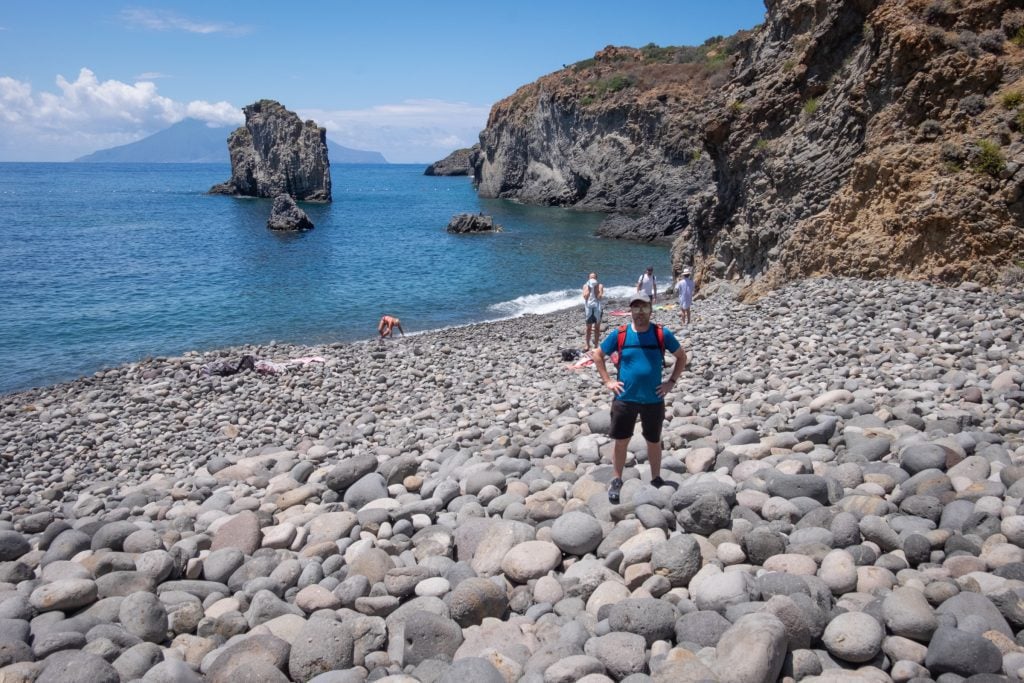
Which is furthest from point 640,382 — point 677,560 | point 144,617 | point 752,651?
point 144,617

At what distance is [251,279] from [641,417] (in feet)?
105

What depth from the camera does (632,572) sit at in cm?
502

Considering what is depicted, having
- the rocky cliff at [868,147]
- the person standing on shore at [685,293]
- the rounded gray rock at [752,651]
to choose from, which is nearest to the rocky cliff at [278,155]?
the rocky cliff at [868,147]

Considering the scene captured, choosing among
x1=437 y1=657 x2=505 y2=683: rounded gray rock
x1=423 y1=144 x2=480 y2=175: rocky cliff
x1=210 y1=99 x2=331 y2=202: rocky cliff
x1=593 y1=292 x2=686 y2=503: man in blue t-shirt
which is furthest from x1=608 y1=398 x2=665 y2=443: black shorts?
x1=423 y1=144 x2=480 y2=175: rocky cliff

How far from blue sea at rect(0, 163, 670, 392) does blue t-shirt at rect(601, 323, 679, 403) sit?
60.6ft

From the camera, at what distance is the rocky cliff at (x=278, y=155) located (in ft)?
276

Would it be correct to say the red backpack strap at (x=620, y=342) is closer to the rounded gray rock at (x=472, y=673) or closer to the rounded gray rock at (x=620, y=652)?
the rounded gray rock at (x=620, y=652)

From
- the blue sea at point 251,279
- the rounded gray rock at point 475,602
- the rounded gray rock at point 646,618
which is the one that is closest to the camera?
the rounded gray rock at point 646,618

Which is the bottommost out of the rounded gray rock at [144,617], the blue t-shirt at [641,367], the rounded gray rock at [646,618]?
the rounded gray rock at [144,617]

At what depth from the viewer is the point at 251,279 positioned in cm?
3506

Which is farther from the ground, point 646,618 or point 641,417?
point 641,417

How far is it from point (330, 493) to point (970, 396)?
7055 mm

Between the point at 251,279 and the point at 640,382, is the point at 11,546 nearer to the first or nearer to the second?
the point at 640,382

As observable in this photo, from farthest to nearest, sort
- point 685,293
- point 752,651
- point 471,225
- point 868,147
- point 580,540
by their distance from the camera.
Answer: point 471,225
point 685,293
point 868,147
point 580,540
point 752,651
